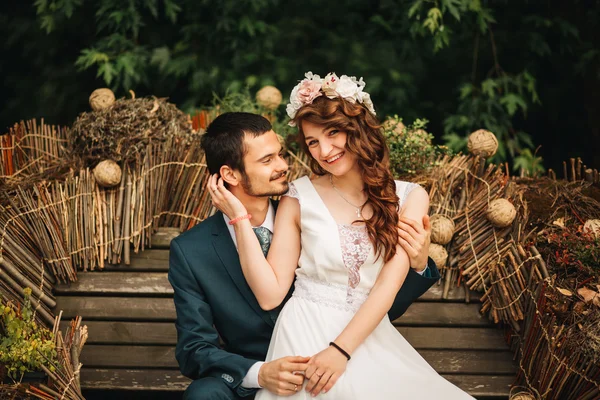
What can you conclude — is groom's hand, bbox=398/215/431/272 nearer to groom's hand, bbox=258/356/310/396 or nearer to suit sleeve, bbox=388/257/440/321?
suit sleeve, bbox=388/257/440/321

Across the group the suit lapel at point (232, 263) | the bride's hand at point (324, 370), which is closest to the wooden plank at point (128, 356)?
the suit lapel at point (232, 263)

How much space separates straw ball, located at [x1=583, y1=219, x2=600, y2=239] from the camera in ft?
12.2

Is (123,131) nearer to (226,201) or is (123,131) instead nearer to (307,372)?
(226,201)

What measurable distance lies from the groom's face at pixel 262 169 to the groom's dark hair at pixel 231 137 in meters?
0.03

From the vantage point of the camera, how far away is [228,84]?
6.03 meters

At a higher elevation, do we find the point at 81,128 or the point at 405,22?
the point at 405,22

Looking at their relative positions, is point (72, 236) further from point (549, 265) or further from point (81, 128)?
point (549, 265)

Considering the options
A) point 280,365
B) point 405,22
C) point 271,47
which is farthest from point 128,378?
point 405,22

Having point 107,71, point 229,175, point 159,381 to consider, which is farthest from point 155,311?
point 107,71

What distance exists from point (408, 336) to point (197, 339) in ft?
4.70

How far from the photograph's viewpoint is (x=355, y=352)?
3.06m

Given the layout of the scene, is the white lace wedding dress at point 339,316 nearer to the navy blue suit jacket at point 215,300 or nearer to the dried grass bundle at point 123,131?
the navy blue suit jacket at point 215,300

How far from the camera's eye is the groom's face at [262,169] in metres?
3.27

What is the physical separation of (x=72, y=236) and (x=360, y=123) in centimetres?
191
